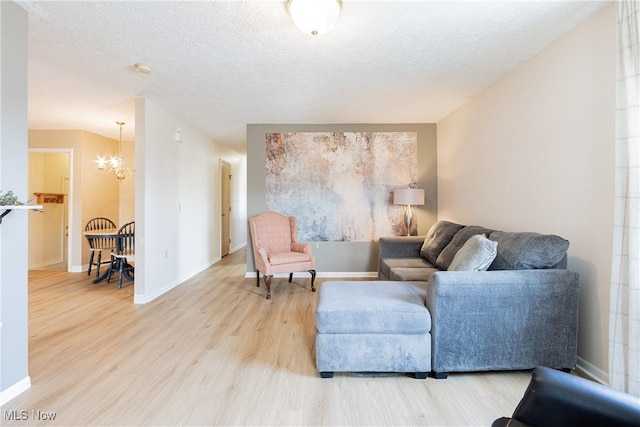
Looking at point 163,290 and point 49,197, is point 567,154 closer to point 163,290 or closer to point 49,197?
point 163,290

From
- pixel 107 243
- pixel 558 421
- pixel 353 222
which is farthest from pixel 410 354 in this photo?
pixel 107 243

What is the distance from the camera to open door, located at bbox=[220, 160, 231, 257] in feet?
21.1

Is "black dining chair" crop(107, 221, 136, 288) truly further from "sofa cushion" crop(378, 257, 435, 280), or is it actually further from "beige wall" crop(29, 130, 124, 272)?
"sofa cushion" crop(378, 257, 435, 280)

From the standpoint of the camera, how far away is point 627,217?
1566 mm

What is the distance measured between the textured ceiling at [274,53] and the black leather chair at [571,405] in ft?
6.78

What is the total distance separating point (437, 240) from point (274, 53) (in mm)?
2541

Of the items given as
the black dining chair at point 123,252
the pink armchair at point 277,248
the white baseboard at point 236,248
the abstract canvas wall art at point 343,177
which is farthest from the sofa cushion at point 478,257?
the white baseboard at point 236,248

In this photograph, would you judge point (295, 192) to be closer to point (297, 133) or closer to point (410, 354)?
point (297, 133)

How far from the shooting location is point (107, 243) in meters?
4.34

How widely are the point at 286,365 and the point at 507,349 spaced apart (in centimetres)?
149

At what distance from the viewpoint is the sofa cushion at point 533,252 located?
1981 millimetres

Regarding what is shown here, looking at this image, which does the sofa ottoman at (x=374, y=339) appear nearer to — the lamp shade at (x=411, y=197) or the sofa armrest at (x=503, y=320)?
the sofa armrest at (x=503, y=320)

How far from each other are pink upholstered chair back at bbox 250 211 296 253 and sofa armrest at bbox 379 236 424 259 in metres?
1.34
